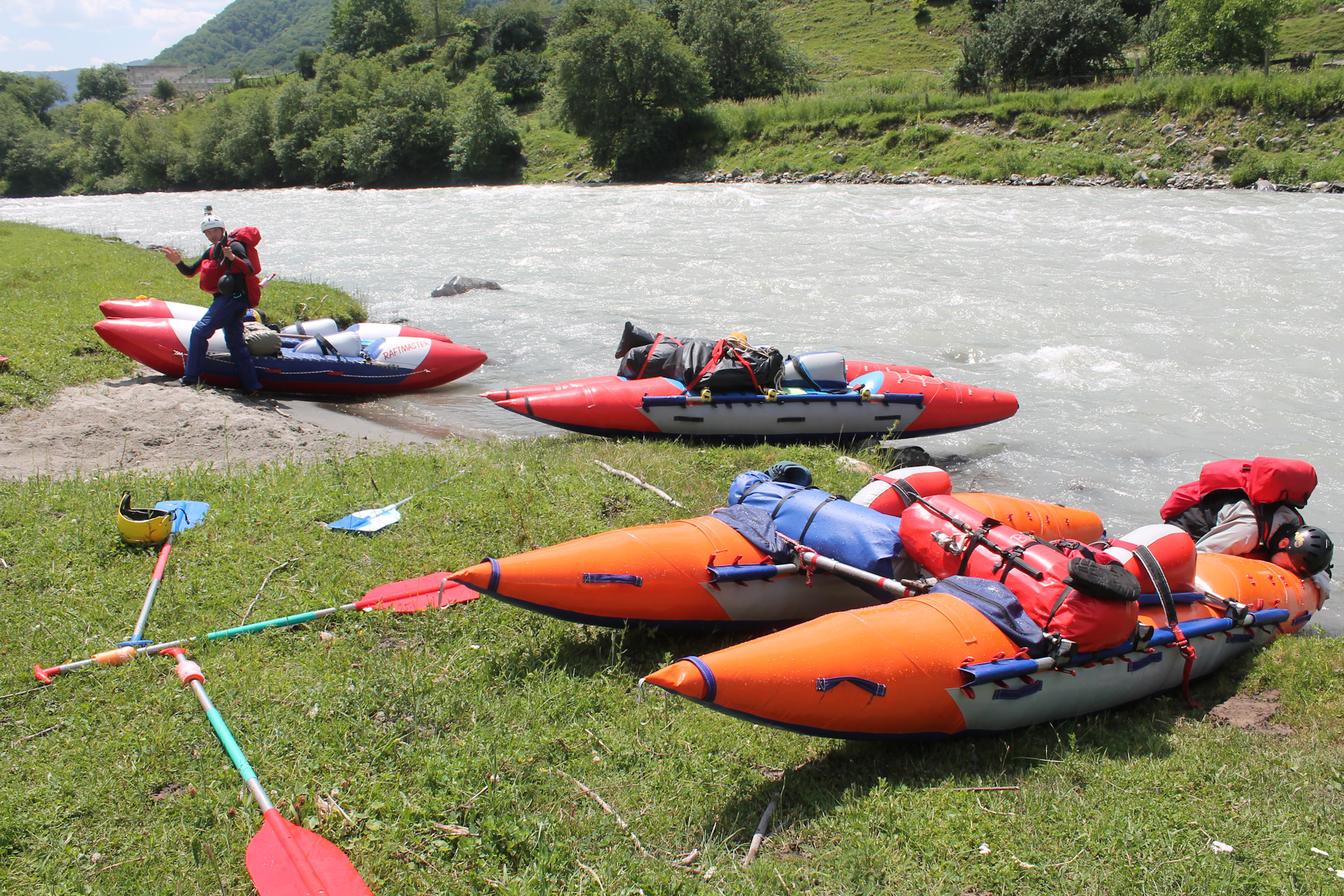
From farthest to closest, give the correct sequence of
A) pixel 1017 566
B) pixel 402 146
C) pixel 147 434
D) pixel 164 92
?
pixel 164 92 < pixel 402 146 < pixel 147 434 < pixel 1017 566

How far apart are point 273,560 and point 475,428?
3807 millimetres

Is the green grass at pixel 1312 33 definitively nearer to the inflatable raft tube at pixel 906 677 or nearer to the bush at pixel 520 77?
the inflatable raft tube at pixel 906 677

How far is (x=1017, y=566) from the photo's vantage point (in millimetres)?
3609

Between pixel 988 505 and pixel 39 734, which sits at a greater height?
pixel 988 505

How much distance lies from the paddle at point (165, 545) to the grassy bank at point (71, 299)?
3.36 m

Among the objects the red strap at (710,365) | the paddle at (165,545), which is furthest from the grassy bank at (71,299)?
the red strap at (710,365)

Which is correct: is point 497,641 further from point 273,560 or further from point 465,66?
point 465,66

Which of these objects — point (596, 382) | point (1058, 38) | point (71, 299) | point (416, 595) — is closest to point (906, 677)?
point (416, 595)

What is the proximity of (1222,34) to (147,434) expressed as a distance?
102 ft

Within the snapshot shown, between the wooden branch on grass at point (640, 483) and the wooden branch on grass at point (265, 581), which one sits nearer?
the wooden branch on grass at point (265, 581)

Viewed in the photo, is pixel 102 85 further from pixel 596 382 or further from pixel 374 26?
pixel 596 382

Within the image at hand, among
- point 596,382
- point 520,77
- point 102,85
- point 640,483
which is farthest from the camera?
point 102,85

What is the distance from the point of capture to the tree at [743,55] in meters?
36.5

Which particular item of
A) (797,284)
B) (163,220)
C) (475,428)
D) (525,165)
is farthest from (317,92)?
(475,428)
